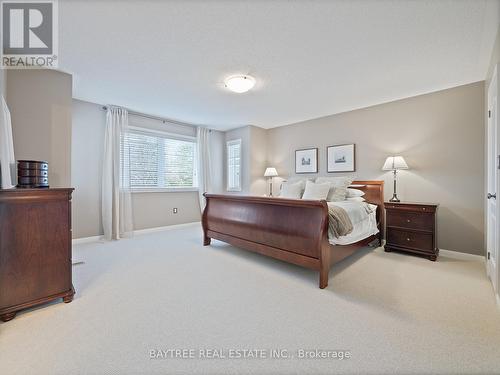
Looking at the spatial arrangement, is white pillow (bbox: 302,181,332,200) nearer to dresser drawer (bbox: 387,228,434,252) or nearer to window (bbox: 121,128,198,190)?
dresser drawer (bbox: 387,228,434,252)

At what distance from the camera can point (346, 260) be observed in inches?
117

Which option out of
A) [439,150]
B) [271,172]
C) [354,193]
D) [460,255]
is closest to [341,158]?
[354,193]

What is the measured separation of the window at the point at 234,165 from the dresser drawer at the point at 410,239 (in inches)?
135

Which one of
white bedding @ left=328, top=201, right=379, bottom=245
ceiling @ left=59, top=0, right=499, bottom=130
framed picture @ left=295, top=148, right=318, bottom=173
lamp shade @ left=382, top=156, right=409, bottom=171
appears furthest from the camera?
framed picture @ left=295, top=148, right=318, bottom=173

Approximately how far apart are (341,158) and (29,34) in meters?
4.56

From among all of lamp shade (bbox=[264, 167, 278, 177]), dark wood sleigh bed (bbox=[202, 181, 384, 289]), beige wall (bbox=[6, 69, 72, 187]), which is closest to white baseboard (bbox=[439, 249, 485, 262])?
dark wood sleigh bed (bbox=[202, 181, 384, 289])

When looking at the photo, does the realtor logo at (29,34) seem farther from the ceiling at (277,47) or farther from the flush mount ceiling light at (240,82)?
the flush mount ceiling light at (240,82)

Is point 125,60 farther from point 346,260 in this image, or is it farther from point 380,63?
point 346,260

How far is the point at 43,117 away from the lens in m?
2.65

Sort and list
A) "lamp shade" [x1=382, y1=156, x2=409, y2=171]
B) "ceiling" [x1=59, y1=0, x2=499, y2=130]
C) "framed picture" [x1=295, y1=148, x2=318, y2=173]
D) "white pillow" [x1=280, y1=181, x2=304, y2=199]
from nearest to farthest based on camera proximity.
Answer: "ceiling" [x1=59, y1=0, x2=499, y2=130] → "lamp shade" [x1=382, y1=156, x2=409, y2=171] → "white pillow" [x1=280, y1=181, x2=304, y2=199] → "framed picture" [x1=295, y1=148, x2=318, y2=173]

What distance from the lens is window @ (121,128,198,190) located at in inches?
174

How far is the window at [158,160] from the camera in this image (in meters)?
4.43

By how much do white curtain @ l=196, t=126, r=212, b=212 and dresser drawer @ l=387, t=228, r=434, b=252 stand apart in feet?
12.7

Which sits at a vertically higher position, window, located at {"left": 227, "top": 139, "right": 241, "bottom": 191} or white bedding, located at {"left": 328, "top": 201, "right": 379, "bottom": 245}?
window, located at {"left": 227, "top": 139, "right": 241, "bottom": 191}
